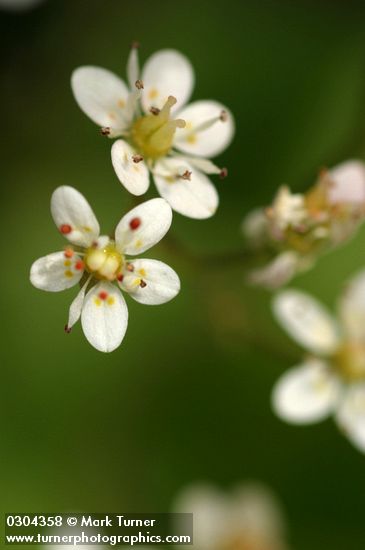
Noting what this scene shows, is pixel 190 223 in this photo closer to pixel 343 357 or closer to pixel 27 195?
pixel 27 195

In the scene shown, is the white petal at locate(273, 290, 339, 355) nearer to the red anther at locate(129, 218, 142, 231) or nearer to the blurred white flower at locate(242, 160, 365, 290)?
the blurred white flower at locate(242, 160, 365, 290)

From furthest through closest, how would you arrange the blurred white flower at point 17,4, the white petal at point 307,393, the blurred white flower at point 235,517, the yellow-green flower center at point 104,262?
the blurred white flower at point 17,4, the blurred white flower at point 235,517, the white petal at point 307,393, the yellow-green flower center at point 104,262

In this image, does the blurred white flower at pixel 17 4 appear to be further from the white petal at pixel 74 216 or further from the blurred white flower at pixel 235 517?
the blurred white flower at pixel 235 517

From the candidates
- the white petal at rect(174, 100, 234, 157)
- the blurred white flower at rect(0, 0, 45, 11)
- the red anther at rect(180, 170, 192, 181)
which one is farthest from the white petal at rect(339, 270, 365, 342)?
the blurred white flower at rect(0, 0, 45, 11)

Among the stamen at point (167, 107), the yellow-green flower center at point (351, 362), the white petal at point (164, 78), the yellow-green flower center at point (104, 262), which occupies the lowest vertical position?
the yellow-green flower center at point (104, 262)

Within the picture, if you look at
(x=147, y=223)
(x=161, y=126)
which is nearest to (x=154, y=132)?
(x=161, y=126)

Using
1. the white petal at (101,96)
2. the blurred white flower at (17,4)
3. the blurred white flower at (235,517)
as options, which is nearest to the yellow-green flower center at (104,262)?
the white petal at (101,96)

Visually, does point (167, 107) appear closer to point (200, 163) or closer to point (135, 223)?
point (200, 163)

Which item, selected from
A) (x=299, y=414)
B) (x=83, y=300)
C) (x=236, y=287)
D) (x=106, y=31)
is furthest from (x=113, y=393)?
(x=106, y=31)
